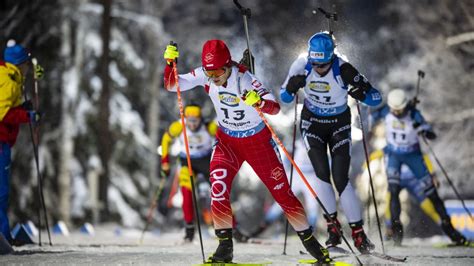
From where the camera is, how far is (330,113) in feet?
28.0

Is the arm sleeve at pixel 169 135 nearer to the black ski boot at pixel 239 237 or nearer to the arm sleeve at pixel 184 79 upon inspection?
the black ski boot at pixel 239 237

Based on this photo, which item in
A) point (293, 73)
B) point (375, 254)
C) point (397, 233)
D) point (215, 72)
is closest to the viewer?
point (215, 72)

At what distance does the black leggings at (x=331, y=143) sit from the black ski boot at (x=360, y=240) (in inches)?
14.9

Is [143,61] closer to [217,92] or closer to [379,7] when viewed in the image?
[379,7]

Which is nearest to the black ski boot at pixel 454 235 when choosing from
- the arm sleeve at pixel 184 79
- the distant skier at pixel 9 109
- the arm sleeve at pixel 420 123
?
the arm sleeve at pixel 420 123

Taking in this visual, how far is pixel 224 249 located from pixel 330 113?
6.60 ft

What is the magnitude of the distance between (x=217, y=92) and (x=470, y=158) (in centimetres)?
1883

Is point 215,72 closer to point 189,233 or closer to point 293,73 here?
point 293,73

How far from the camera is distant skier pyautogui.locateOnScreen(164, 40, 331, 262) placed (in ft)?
23.6

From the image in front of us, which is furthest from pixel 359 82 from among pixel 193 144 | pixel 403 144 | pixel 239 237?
pixel 239 237

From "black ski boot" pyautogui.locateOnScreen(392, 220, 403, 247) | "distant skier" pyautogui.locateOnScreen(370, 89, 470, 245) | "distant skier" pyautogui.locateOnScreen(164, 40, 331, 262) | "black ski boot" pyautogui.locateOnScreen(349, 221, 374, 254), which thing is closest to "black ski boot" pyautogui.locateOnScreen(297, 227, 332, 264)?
"distant skier" pyautogui.locateOnScreen(164, 40, 331, 262)

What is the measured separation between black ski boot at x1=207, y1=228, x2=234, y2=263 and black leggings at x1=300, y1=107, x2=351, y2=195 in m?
1.52

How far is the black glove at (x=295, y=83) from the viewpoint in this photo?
27.2ft

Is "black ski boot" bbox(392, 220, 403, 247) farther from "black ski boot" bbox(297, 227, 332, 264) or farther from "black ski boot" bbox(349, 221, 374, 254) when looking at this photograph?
"black ski boot" bbox(297, 227, 332, 264)
